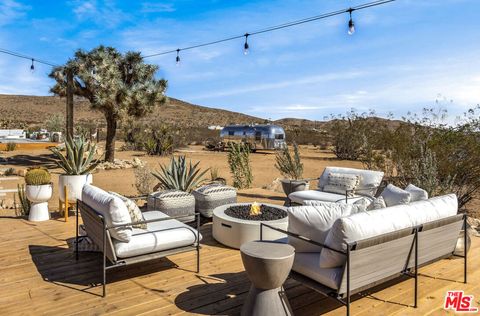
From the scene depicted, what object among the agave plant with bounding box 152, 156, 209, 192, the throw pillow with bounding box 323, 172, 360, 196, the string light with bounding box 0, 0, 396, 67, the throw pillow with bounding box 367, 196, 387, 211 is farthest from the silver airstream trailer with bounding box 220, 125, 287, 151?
the throw pillow with bounding box 367, 196, 387, 211

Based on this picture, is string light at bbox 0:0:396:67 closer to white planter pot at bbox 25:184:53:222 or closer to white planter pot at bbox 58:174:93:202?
white planter pot at bbox 58:174:93:202

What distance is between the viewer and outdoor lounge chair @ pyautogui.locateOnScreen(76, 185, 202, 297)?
2.98 m

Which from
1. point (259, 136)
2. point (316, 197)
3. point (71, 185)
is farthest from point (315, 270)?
point (259, 136)

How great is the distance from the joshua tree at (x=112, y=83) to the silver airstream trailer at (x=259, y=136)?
8.29m

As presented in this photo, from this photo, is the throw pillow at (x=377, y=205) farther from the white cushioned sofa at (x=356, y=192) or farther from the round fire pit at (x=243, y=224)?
the white cushioned sofa at (x=356, y=192)

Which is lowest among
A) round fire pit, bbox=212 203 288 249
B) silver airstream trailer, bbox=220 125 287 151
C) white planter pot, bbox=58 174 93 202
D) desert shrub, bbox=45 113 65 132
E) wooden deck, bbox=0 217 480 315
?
wooden deck, bbox=0 217 480 315

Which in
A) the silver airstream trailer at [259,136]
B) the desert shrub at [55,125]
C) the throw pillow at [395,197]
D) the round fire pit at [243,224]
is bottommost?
the round fire pit at [243,224]

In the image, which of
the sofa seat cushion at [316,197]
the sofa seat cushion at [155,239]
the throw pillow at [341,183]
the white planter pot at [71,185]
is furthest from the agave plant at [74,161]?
the throw pillow at [341,183]

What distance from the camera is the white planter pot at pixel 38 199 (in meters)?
5.04

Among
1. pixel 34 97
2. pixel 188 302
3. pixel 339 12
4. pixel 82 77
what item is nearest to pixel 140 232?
pixel 188 302

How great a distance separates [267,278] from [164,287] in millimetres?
1247

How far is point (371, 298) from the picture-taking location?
299 centimetres

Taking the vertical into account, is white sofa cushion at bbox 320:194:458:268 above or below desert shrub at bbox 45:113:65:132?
below

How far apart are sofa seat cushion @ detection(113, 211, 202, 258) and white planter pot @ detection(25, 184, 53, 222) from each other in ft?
8.06
